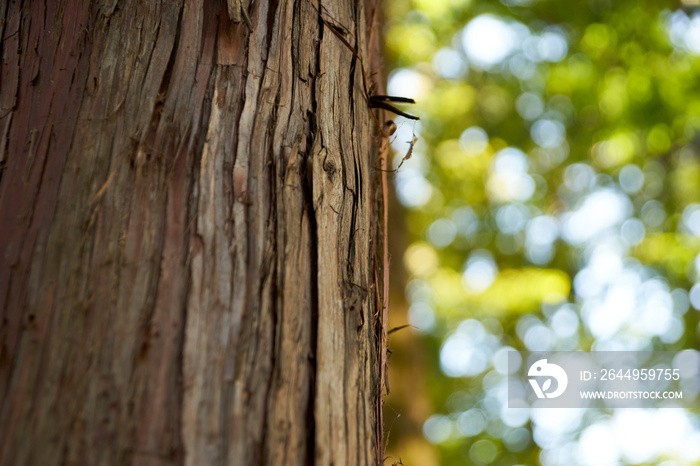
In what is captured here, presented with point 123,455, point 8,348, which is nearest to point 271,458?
point 123,455

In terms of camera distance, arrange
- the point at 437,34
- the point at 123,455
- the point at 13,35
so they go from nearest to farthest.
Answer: the point at 123,455 → the point at 13,35 → the point at 437,34

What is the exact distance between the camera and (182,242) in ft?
2.86

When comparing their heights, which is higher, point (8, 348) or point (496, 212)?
point (496, 212)

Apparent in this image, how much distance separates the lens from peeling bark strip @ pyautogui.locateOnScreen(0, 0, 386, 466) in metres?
0.77

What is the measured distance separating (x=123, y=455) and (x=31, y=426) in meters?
0.15

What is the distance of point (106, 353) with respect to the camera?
0.79m

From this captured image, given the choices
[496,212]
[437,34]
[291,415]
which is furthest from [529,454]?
[291,415]

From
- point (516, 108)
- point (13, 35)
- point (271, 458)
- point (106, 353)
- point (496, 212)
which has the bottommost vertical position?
point (271, 458)

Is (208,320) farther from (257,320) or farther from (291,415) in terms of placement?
(291,415)

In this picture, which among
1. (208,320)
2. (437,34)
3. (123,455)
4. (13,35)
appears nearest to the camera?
(123,455)

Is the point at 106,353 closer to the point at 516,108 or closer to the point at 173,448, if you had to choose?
the point at 173,448

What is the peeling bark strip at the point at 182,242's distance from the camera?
30.2 inches

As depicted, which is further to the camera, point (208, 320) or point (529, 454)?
point (529, 454)

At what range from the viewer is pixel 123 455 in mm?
723
